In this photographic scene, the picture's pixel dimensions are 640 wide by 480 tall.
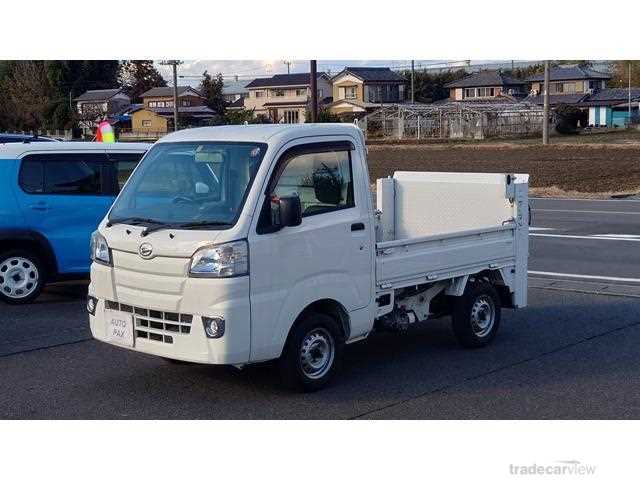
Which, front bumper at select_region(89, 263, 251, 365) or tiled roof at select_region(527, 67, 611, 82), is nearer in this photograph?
front bumper at select_region(89, 263, 251, 365)

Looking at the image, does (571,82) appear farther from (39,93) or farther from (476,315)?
(476,315)

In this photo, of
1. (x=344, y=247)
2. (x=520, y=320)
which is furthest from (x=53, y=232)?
(x=520, y=320)

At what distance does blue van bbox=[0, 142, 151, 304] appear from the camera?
10.3 m

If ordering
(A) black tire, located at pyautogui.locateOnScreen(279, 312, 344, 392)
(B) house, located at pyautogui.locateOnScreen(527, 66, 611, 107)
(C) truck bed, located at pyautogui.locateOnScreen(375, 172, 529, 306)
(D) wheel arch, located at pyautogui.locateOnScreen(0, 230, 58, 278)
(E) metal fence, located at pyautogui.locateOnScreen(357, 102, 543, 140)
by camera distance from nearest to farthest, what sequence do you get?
(A) black tire, located at pyautogui.locateOnScreen(279, 312, 344, 392)
(C) truck bed, located at pyautogui.locateOnScreen(375, 172, 529, 306)
(D) wheel arch, located at pyautogui.locateOnScreen(0, 230, 58, 278)
(E) metal fence, located at pyautogui.locateOnScreen(357, 102, 543, 140)
(B) house, located at pyautogui.locateOnScreen(527, 66, 611, 107)

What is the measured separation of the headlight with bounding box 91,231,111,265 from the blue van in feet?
11.6

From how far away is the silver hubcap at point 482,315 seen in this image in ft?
27.1

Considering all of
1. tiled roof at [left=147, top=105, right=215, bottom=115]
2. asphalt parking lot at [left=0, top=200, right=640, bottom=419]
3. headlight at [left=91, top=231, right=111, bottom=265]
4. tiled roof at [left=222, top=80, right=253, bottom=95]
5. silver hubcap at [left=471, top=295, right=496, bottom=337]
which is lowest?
asphalt parking lot at [left=0, top=200, right=640, bottom=419]

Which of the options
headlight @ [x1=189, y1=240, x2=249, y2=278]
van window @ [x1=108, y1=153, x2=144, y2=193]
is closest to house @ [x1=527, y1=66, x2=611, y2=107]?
van window @ [x1=108, y1=153, x2=144, y2=193]

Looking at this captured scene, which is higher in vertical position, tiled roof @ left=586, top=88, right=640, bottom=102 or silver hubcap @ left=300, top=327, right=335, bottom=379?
tiled roof @ left=586, top=88, right=640, bottom=102

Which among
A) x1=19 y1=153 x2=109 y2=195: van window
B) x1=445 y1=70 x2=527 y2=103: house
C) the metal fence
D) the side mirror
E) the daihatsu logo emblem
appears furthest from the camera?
x1=445 y1=70 x2=527 y2=103: house

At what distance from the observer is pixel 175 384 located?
7141 millimetres

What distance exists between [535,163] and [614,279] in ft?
92.0

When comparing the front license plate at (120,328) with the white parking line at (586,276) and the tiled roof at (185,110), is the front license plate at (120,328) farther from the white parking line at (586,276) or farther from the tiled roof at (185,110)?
the tiled roof at (185,110)

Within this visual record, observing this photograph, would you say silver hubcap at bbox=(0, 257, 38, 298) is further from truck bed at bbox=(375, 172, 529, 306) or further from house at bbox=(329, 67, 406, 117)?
house at bbox=(329, 67, 406, 117)
